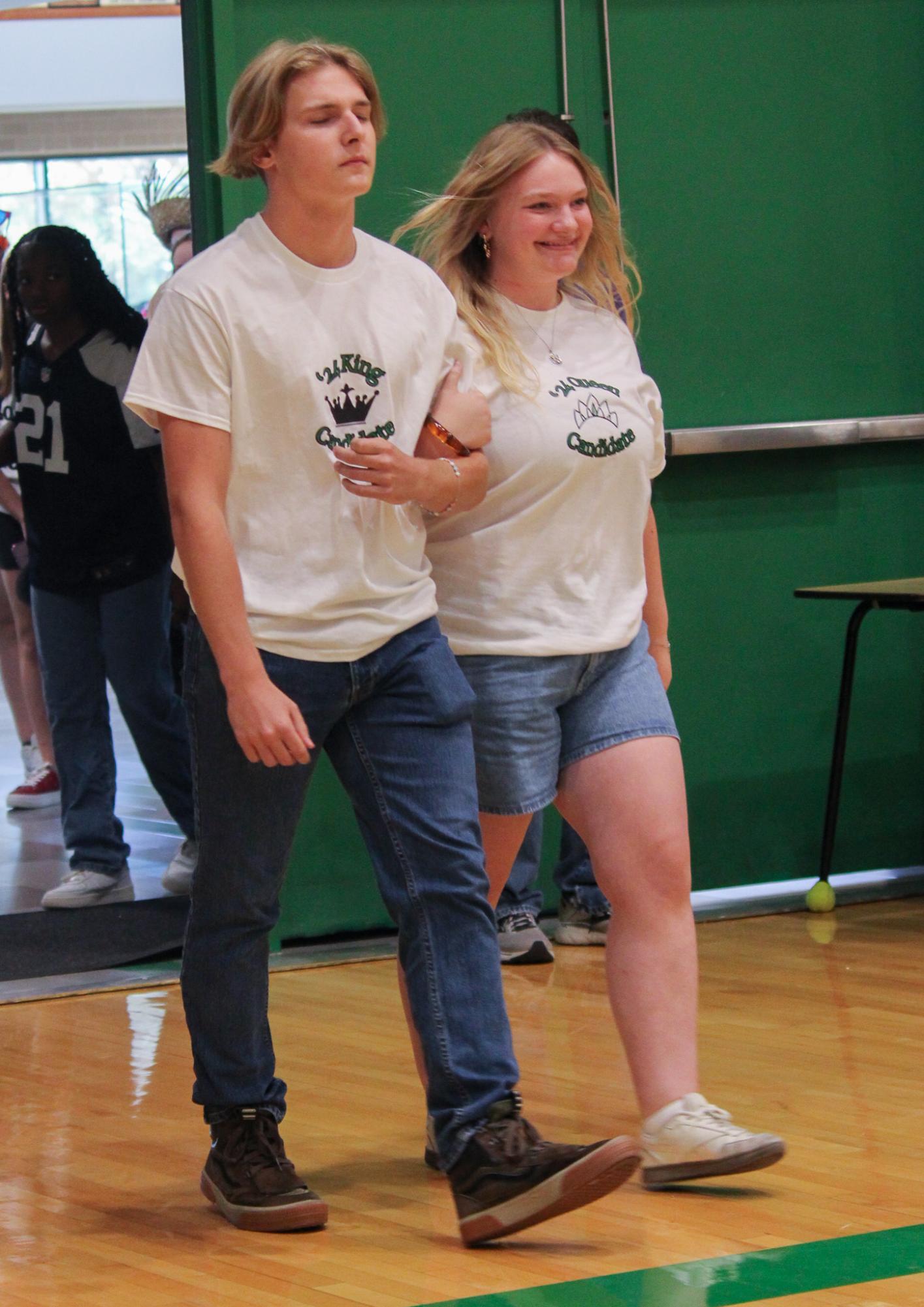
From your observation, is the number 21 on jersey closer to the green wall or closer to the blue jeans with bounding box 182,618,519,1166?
the green wall

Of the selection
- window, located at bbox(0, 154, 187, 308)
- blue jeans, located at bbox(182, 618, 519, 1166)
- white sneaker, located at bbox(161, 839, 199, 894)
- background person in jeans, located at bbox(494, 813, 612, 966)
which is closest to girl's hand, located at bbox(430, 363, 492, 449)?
blue jeans, located at bbox(182, 618, 519, 1166)

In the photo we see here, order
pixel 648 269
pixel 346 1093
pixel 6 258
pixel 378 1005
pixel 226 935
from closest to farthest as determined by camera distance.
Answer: pixel 226 935 → pixel 346 1093 → pixel 378 1005 → pixel 648 269 → pixel 6 258

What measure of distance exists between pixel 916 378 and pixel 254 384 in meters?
3.03

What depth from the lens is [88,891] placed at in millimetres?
5098

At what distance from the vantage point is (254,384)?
2.42 meters

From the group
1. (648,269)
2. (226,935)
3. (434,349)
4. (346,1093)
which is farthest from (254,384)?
(648,269)

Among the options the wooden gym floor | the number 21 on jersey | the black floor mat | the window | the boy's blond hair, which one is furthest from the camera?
the window

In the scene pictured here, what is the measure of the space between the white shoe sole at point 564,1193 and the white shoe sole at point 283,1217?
22 cm

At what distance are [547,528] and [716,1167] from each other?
2.92ft

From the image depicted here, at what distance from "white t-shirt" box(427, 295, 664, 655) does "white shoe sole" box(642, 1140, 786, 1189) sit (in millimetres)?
704

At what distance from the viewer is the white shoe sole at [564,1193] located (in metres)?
2.34

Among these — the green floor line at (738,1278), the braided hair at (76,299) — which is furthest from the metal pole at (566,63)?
the green floor line at (738,1278)

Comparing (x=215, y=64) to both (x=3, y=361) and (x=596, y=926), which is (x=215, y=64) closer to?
(x=3, y=361)

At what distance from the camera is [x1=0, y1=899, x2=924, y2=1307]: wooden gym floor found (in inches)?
91.2
